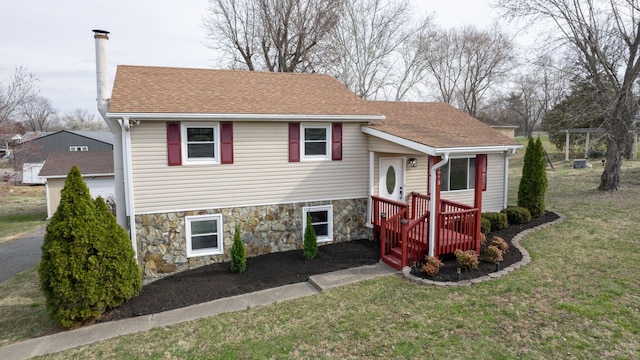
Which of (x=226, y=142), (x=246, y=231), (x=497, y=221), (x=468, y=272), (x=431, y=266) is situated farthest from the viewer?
(x=497, y=221)

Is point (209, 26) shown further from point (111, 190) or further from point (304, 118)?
point (304, 118)

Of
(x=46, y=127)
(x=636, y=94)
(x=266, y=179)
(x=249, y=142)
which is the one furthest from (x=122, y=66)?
(x=46, y=127)

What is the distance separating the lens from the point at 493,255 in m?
8.16

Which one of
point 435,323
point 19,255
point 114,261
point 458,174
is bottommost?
point 19,255

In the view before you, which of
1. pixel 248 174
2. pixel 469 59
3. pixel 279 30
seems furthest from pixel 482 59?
pixel 248 174

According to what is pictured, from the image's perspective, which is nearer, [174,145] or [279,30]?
[174,145]

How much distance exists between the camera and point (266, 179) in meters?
9.74

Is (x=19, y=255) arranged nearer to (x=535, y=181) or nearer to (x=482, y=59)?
(x=535, y=181)

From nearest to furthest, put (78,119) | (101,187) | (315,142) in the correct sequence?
(315,142), (101,187), (78,119)

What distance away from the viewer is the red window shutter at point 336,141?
33.8 feet

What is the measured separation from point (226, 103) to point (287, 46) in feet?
55.0

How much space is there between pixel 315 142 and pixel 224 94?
9.07 ft

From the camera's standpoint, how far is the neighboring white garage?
20.0 metres

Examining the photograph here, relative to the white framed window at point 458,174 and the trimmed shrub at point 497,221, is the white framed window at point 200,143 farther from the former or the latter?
the trimmed shrub at point 497,221
